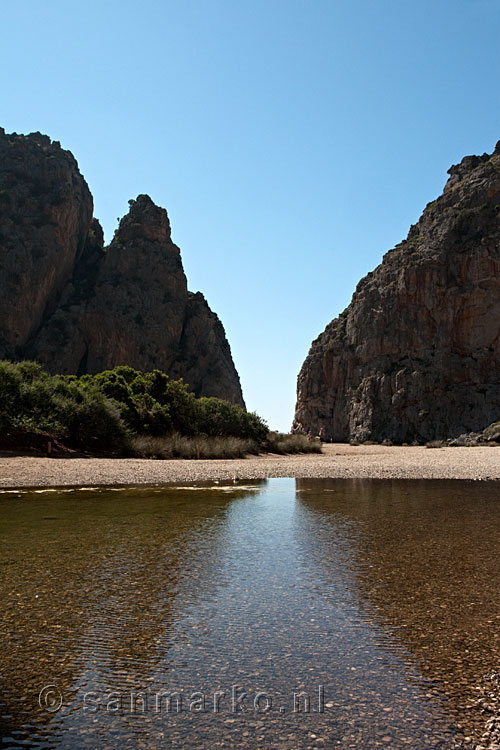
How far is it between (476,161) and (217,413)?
2278 inches

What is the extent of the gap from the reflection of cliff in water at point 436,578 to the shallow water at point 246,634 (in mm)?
24

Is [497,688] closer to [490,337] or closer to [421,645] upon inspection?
[421,645]

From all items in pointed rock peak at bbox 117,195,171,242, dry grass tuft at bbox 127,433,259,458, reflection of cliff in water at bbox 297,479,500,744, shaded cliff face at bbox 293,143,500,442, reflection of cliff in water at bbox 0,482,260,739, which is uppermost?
pointed rock peak at bbox 117,195,171,242

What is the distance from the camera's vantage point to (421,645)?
438cm

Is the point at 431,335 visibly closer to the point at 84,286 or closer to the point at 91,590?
the point at 84,286

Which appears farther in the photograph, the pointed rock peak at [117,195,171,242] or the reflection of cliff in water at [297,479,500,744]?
the pointed rock peak at [117,195,171,242]

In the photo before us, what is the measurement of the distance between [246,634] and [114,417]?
73.3ft

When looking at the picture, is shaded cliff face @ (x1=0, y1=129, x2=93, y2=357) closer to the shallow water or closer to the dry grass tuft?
the dry grass tuft

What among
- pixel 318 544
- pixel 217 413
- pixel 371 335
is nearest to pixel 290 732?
pixel 318 544

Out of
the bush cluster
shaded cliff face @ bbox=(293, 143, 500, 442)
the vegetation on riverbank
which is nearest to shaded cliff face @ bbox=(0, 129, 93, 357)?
shaded cliff face @ bbox=(293, 143, 500, 442)

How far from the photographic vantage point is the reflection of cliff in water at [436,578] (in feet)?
13.1

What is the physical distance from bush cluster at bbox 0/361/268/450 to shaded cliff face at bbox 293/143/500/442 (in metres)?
33.7

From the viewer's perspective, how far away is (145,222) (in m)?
90.2

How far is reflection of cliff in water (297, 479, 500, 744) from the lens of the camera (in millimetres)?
4004
